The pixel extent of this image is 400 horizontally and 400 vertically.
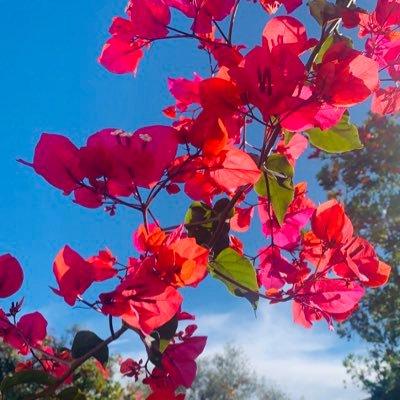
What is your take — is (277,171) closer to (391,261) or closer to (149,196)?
(149,196)

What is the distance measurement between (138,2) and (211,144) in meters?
0.27

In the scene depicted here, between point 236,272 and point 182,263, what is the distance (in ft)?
0.66

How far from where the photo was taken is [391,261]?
262 inches

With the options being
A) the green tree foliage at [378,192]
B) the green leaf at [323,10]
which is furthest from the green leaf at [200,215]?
the green tree foliage at [378,192]

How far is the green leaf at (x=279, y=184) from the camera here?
62 cm

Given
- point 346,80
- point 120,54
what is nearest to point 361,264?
point 346,80

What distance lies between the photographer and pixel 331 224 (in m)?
0.63

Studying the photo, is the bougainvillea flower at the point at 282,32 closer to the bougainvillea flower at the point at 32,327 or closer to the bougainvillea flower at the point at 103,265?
the bougainvillea flower at the point at 103,265

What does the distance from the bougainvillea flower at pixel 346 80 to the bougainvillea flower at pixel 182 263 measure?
0.22 m

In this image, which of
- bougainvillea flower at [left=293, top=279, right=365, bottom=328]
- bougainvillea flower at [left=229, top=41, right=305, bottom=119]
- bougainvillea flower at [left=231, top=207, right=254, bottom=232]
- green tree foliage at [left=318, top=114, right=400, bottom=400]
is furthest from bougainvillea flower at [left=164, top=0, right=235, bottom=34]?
green tree foliage at [left=318, top=114, right=400, bottom=400]

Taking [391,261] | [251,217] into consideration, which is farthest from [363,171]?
[251,217]

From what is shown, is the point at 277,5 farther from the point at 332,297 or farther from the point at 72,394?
the point at 72,394

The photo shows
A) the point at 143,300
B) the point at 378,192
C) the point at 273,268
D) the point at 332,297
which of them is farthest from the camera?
the point at 378,192

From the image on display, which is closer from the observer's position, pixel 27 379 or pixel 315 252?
pixel 27 379
